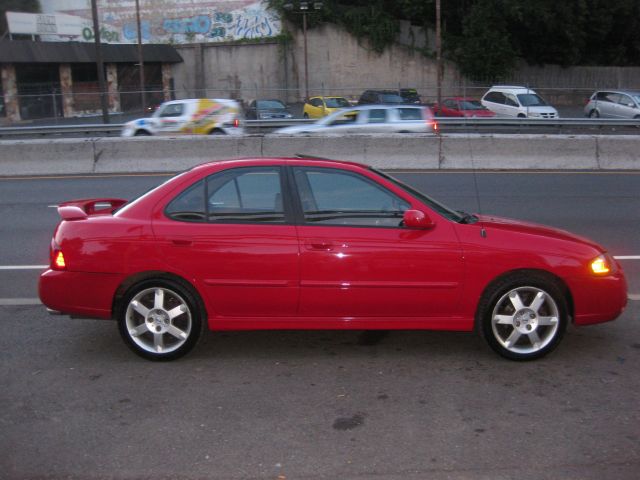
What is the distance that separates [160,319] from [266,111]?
88.0ft

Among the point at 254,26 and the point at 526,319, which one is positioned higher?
the point at 254,26

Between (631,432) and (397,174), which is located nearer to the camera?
(631,432)

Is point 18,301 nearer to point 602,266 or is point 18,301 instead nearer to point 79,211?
point 79,211

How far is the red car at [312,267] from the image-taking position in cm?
521

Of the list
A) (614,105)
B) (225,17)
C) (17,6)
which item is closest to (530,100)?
(614,105)

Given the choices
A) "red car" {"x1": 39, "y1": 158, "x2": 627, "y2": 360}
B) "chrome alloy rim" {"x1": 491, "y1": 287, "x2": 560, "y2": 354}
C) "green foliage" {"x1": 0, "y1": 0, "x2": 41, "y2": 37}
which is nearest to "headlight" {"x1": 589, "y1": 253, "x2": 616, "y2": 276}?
"red car" {"x1": 39, "y1": 158, "x2": 627, "y2": 360}

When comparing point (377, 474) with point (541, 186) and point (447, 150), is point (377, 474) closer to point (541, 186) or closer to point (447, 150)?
point (541, 186)

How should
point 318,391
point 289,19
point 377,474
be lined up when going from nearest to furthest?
point 377,474 → point 318,391 → point 289,19

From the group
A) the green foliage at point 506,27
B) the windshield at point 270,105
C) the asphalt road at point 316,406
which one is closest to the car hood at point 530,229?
the asphalt road at point 316,406

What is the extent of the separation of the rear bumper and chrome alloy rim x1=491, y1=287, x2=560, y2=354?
110 inches

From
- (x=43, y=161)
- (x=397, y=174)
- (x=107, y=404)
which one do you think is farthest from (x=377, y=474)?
(x=43, y=161)

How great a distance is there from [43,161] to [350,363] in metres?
13.7

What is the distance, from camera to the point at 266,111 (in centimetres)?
3144

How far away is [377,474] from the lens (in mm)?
3857
